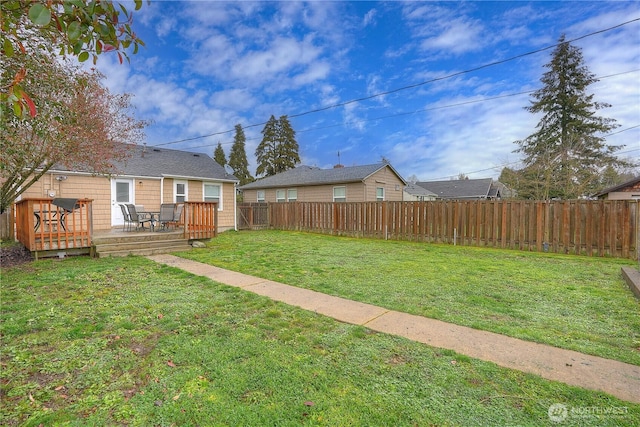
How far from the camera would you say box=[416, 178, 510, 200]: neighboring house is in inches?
1212

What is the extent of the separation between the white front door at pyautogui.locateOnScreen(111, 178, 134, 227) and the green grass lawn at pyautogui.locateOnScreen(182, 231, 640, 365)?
6.12 metres

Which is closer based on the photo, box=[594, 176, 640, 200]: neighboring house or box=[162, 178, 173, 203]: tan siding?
box=[162, 178, 173, 203]: tan siding

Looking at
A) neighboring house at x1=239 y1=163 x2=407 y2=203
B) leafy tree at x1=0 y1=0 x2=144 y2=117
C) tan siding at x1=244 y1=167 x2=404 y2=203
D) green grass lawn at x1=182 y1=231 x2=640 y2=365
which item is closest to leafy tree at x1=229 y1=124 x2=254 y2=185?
neighboring house at x1=239 y1=163 x2=407 y2=203

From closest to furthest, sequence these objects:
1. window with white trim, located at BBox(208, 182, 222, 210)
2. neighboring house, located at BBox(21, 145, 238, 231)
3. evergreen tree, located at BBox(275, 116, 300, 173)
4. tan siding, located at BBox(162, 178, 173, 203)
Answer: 1. neighboring house, located at BBox(21, 145, 238, 231)
2. tan siding, located at BBox(162, 178, 173, 203)
3. window with white trim, located at BBox(208, 182, 222, 210)
4. evergreen tree, located at BBox(275, 116, 300, 173)

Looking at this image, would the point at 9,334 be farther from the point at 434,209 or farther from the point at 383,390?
the point at 434,209

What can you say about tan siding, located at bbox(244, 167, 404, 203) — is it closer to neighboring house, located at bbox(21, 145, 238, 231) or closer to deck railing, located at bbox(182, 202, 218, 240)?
neighboring house, located at bbox(21, 145, 238, 231)

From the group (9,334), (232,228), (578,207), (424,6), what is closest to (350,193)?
(232,228)

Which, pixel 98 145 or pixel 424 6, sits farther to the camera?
pixel 424 6

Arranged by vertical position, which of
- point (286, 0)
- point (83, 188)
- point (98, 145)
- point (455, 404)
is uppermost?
point (286, 0)

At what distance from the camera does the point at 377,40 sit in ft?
42.2

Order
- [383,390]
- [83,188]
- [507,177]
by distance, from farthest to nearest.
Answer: [507,177]
[83,188]
[383,390]

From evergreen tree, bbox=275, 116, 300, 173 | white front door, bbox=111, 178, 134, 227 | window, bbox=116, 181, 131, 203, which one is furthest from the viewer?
evergreen tree, bbox=275, 116, 300, 173

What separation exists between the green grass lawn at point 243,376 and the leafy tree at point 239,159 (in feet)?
122

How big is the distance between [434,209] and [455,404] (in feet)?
29.7
